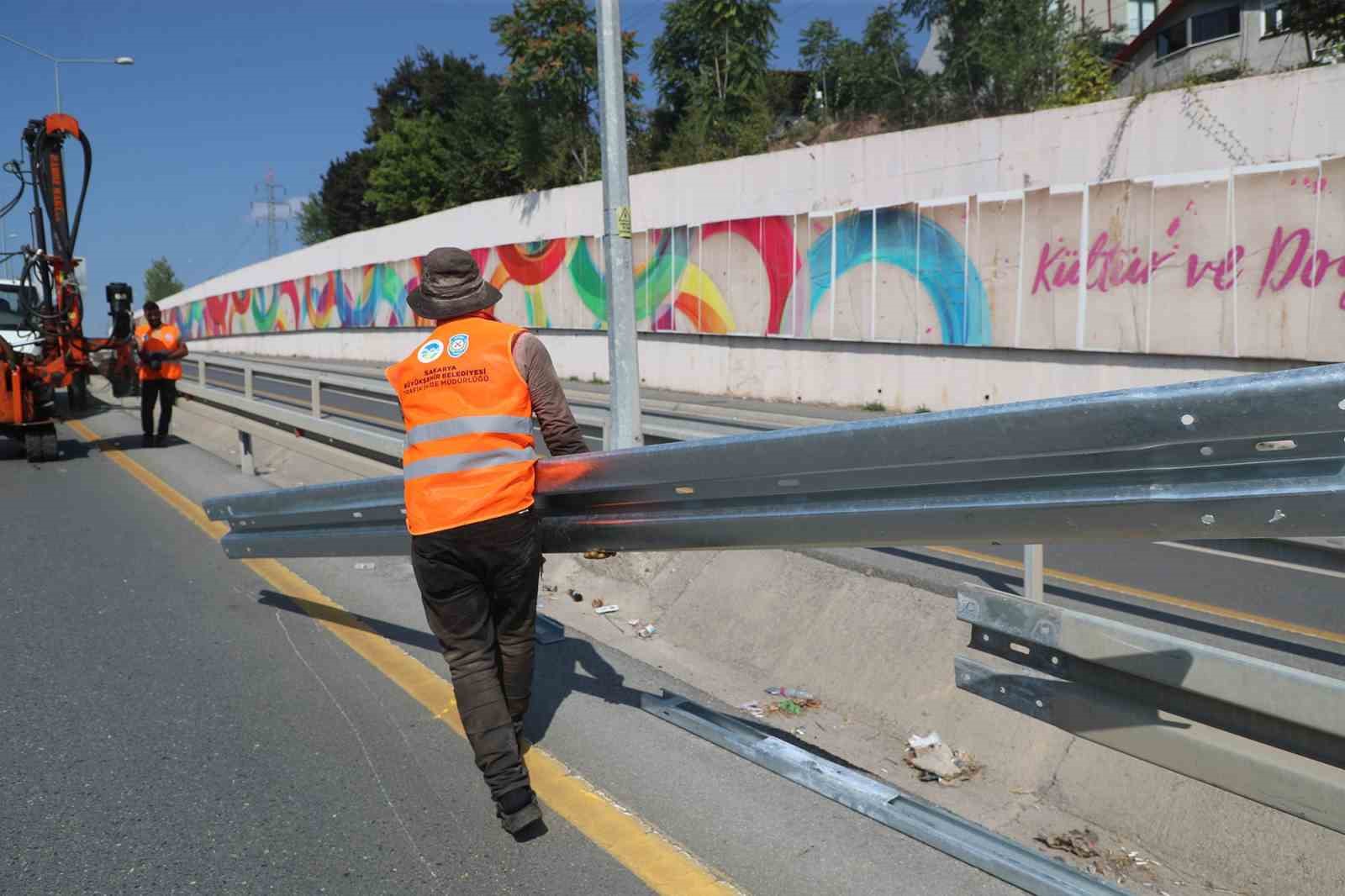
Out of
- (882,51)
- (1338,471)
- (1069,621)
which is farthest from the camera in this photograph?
(882,51)

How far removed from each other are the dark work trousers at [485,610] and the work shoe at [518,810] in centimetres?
2

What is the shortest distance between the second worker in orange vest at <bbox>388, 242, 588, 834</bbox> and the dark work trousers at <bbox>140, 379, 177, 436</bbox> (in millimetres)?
12231

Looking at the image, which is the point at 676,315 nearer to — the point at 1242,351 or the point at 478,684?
the point at 1242,351

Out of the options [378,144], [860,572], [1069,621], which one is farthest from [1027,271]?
[378,144]

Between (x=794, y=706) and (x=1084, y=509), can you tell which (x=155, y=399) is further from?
(x=1084, y=509)

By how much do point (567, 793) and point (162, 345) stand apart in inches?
481

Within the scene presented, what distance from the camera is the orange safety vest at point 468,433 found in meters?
3.70

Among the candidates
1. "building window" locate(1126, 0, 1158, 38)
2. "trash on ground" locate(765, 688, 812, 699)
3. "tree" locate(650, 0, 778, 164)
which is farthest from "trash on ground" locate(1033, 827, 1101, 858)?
"building window" locate(1126, 0, 1158, 38)

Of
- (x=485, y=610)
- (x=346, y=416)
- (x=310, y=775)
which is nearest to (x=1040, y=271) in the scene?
(x=346, y=416)

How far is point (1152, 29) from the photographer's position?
35.7m

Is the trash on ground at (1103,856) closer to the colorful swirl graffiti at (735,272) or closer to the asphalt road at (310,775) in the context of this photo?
the asphalt road at (310,775)

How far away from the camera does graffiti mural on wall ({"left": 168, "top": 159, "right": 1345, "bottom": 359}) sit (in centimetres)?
1413

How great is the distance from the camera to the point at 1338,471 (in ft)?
7.19

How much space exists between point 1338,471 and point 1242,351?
1408 cm
